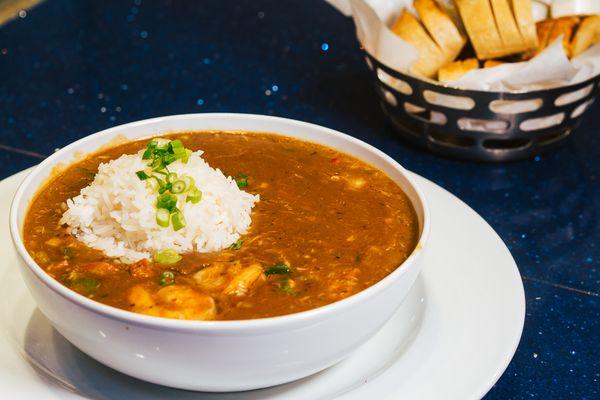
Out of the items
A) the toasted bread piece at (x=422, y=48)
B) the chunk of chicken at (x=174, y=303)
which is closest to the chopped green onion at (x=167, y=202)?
the chunk of chicken at (x=174, y=303)

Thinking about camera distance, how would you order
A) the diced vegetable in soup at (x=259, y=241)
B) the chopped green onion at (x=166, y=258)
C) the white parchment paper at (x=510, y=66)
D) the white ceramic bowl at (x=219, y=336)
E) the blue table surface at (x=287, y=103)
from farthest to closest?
the white parchment paper at (x=510, y=66), the blue table surface at (x=287, y=103), the chopped green onion at (x=166, y=258), the diced vegetable in soup at (x=259, y=241), the white ceramic bowl at (x=219, y=336)

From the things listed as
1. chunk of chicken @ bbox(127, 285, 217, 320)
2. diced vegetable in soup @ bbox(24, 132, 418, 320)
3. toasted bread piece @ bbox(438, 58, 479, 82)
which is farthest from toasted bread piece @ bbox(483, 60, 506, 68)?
chunk of chicken @ bbox(127, 285, 217, 320)

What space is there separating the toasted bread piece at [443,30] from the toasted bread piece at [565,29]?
Answer: 32 centimetres

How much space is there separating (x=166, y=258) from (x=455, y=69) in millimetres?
1363

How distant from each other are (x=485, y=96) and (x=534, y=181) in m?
0.39

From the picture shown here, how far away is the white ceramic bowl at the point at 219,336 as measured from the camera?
134cm

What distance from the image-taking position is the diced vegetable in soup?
1.49m

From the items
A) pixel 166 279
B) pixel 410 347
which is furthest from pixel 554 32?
pixel 166 279

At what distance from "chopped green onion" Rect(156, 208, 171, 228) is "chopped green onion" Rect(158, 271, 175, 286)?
0.13 meters

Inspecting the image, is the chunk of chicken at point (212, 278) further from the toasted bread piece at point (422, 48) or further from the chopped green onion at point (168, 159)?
the toasted bread piece at point (422, 48)

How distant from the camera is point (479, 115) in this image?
2.53 metres

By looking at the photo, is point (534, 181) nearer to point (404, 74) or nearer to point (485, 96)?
point (485, 96)

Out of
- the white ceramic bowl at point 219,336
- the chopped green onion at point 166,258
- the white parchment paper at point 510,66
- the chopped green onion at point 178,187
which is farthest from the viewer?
the white parchment paper at point 510,66

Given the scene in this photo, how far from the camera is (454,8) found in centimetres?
280
